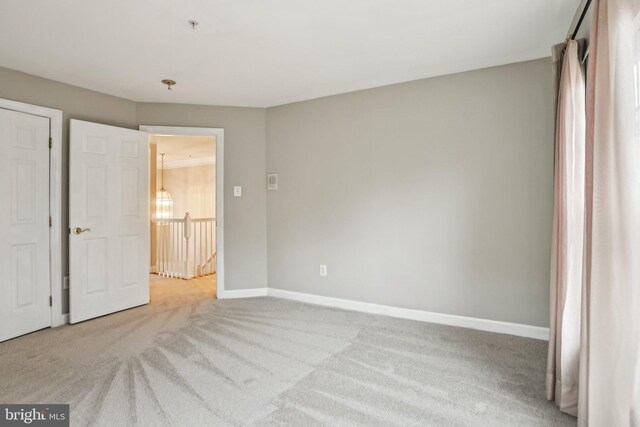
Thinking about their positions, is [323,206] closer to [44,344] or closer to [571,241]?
[571,241]

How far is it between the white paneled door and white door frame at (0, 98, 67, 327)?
4cm

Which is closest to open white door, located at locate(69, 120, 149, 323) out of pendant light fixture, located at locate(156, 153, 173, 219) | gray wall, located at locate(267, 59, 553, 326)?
gray wall, located at locate(267, 59, 553, 326)

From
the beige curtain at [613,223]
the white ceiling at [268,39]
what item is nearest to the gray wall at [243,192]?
the white ceiling at [268,39]

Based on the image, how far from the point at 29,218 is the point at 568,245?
4234 mm

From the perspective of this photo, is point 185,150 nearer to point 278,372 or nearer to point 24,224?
point 24,224

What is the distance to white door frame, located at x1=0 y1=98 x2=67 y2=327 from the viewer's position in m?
3.23

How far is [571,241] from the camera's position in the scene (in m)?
1.87

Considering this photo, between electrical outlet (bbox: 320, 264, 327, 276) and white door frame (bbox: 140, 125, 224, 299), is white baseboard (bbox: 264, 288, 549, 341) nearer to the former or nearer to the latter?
electrical outlet (bbox: 320, 264, 327, 276)

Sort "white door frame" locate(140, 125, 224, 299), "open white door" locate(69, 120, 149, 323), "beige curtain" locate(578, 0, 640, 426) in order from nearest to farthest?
"beige curtain" locate(578, 0, 640, 426)
"open white door" locate(69, 120, 149, 323)
"white door frame" locate(140, 125, 224, 299)

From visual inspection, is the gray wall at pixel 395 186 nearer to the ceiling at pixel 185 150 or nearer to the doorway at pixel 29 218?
the doorway at pixel 29 218

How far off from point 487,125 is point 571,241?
151 cm

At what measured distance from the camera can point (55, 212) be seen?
3260 millimetres

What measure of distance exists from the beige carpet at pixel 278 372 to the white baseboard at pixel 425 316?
0.35ft

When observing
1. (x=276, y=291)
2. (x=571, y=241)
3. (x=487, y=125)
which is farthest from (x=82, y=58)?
(x=571, y=241)
